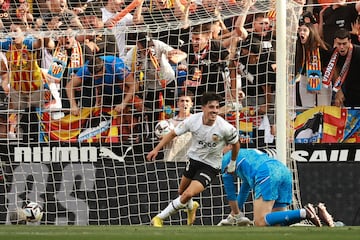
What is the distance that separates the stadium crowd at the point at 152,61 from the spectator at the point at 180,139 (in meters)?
0.11

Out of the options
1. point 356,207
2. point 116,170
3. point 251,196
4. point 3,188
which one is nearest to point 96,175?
point 116,170

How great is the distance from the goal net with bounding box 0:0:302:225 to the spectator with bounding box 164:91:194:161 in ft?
0.10

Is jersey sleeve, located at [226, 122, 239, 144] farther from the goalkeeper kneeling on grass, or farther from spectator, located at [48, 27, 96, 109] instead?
spectator, located at [48, 27, 96, 109]

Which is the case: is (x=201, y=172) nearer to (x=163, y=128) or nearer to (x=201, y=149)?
(x=201, y=149)

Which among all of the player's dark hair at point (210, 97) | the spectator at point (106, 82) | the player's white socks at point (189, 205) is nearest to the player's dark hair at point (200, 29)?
the spectator at point (106, 82)

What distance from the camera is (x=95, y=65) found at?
1377 centimetres

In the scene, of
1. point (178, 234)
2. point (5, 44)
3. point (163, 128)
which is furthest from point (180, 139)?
point (178, 234)

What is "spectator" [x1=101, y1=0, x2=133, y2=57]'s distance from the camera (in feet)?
44.0

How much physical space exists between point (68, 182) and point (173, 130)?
1.94 meters

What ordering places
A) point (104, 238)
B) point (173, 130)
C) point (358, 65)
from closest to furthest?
point (104, 238) → point (173, 130) → point (358, 65)

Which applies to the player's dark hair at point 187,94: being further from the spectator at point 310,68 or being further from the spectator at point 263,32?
the spectator at point 310,68

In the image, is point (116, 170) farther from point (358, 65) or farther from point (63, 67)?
point (358, 65)

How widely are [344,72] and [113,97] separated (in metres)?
3.27

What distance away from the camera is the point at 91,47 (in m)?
13.8
